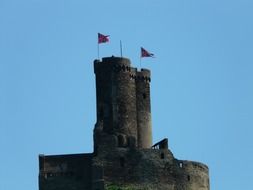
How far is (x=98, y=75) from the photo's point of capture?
123250 mm

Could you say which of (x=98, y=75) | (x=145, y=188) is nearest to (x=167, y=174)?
(x=145, y=188)

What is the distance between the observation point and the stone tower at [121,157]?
11925 cm

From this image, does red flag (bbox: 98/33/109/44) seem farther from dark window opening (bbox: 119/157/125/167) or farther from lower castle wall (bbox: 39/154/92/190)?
dark window opening (bbox: 119/157/125/167)

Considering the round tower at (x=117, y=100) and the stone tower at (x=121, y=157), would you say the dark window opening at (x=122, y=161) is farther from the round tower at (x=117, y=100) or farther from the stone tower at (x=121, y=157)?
the round tower at (x=117, y=100)

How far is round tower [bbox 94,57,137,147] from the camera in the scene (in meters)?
121

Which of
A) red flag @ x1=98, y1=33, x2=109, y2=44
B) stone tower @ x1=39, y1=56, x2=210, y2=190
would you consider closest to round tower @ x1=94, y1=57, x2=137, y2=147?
stone tower @ x1=39, y1=56, x2=210, y2=190

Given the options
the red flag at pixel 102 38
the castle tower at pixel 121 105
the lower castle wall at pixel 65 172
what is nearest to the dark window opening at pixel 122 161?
the castle tower at pixel 121 105

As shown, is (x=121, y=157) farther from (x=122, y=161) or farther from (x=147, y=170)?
(x=147, y=170)

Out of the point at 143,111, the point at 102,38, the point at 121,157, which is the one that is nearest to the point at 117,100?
the point at 143,111

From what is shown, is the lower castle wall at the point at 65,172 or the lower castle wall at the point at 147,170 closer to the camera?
the lower castle wall at the point at 147,170

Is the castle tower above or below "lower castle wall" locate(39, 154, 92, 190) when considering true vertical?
above

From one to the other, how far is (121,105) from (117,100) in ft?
1.66

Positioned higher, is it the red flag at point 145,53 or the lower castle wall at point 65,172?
the red flag at point 145,53

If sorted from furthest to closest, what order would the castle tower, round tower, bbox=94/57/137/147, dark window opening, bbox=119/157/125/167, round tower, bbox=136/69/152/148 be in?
round tower, bbox=136/69/152/148 → round tower, bbox=94/57/137/147 → the castle tower → dark window opening, bbox=119/157/125/167
